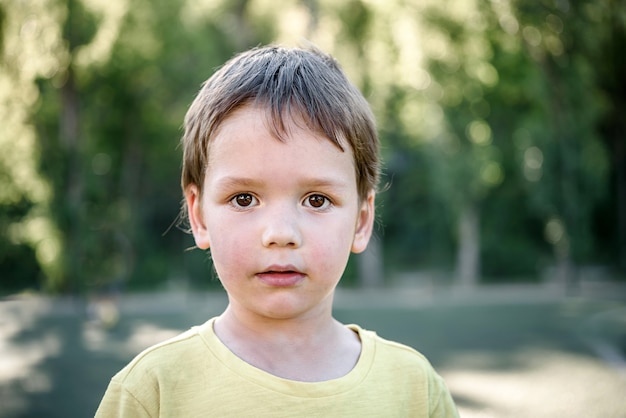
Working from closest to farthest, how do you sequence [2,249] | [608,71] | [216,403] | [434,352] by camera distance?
[216,403]
[434,352]
[2,249]
[608,71]

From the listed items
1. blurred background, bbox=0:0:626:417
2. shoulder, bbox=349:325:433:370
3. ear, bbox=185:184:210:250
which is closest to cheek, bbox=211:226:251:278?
ear, bbox=185:184:210:250

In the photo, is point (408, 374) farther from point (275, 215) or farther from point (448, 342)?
point (448, 342)

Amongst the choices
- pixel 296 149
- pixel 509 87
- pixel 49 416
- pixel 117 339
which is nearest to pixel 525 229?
pixel 509 87

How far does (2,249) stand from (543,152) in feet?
53.5

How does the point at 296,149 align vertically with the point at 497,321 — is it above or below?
above

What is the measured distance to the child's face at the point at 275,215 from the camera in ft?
4.94

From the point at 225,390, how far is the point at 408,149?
23.7 m

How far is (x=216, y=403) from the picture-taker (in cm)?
151

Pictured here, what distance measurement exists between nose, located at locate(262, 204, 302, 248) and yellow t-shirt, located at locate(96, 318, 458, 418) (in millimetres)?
309

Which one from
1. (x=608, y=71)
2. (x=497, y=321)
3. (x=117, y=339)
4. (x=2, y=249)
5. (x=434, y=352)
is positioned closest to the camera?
(x=434, y=352)

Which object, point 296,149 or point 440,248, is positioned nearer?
point 296,149

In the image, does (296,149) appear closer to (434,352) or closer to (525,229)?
(434,352)

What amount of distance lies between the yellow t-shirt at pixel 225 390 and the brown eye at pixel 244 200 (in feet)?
1.11

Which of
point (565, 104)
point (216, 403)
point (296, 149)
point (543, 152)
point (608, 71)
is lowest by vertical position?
point (216, 403)
